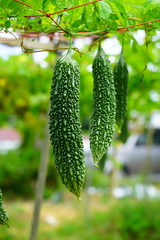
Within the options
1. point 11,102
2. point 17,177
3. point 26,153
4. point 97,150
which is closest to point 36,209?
point 97,150

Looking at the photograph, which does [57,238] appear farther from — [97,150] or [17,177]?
[97,150]

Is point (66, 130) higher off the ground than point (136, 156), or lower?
lower

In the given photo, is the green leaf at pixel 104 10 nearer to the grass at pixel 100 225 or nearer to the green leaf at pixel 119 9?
the green leaf at pixel 119 9

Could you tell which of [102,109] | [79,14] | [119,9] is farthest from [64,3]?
[102,109]

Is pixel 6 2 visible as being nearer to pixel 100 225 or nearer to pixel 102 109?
pixel 102 109

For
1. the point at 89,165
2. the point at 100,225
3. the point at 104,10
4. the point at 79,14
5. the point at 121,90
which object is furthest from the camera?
the point at 89,165
